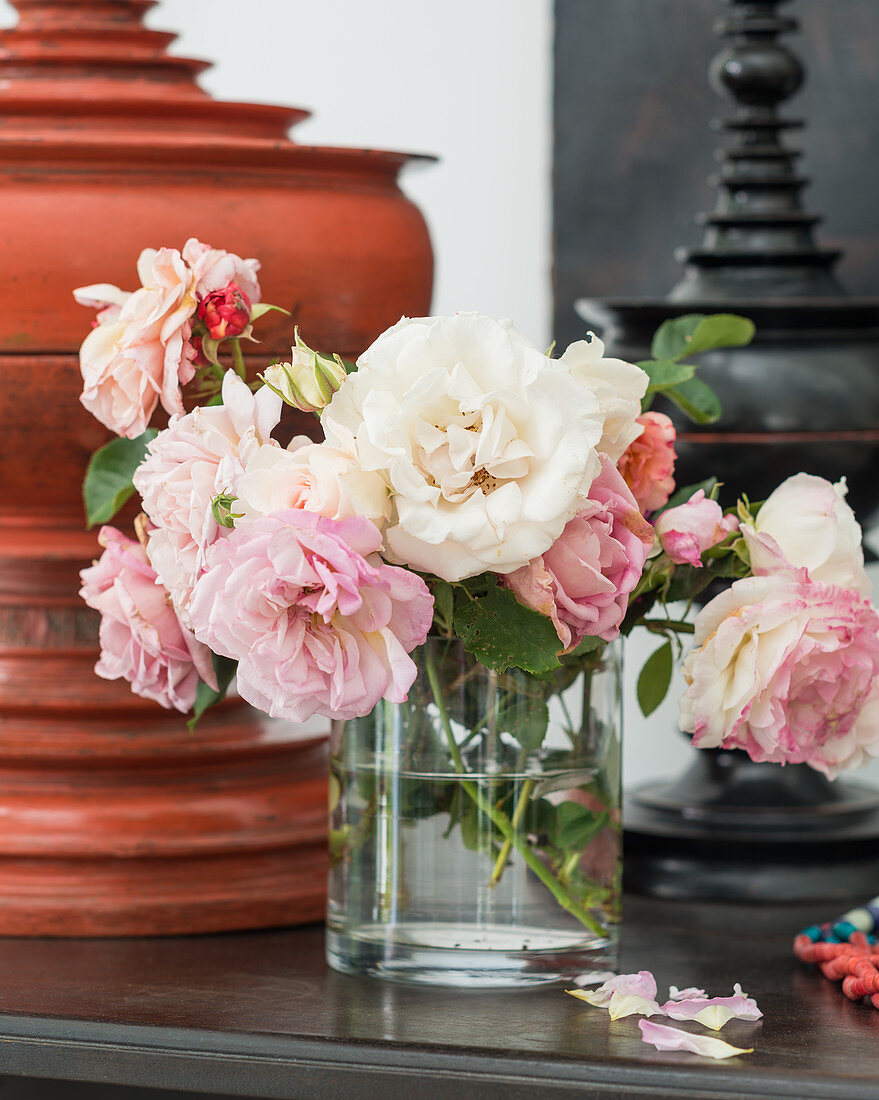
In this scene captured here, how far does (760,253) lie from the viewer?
3.11ft

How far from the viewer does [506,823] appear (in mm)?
677

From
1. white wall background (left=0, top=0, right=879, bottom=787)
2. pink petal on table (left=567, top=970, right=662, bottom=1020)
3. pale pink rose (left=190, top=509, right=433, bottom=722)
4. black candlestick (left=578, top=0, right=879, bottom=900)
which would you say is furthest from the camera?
white wall background (left=0, top=0, right=879, bottom=787)

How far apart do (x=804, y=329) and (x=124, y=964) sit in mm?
497

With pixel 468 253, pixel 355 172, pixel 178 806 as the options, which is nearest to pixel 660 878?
pixel 178 806

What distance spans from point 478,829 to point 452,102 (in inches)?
30.8

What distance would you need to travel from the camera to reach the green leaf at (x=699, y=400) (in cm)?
75

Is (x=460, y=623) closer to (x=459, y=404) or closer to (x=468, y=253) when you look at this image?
(x=459, y=404)

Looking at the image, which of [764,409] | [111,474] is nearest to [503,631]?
[111,474]

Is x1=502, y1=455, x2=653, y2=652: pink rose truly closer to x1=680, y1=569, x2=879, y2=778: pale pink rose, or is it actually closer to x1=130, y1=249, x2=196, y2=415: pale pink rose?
x1=680, y1=569, x2=879, y2=778: pale pink rose

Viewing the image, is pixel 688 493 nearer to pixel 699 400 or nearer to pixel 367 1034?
pixel 699 400

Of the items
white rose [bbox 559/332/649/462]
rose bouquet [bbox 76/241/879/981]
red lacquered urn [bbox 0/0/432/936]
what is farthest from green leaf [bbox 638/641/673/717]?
red lacquered urn [bbox 0/0/432/936]

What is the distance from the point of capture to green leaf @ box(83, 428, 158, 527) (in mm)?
704

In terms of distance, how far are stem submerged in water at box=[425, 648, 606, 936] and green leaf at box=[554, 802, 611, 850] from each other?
0.05 feet

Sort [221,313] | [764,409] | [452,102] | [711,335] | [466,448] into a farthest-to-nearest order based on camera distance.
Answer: [452,102] < [764,409] < [711,335] < [221,313] < [466,448]
